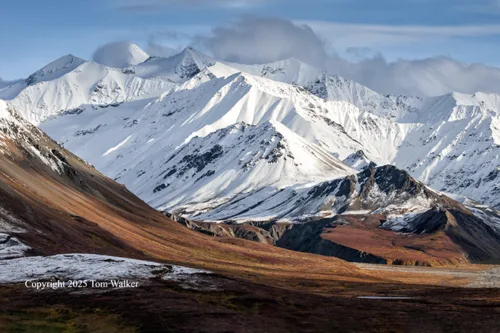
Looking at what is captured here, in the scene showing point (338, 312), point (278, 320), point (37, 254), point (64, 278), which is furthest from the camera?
point (37, 254)

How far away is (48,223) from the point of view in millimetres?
153125

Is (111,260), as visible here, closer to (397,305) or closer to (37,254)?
(37,254)

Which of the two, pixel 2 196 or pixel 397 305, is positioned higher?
pixel 2 196

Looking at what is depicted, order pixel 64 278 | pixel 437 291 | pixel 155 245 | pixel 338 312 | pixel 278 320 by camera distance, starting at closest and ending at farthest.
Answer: pixel 278 320 → pixel 338 312 → pixel 64 278 → pixel 437 291 → pixel 155 245

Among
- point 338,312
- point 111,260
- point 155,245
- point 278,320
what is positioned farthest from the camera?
point 155,245

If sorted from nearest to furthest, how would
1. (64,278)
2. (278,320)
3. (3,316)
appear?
(3,316), (278,320), (64,278)

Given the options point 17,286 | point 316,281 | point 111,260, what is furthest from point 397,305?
point 316,281

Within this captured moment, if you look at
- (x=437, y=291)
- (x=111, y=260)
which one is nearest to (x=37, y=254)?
(x=111, y=260)

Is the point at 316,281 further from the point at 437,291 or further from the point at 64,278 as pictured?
the point at 64,278

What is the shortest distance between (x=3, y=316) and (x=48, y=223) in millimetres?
72989

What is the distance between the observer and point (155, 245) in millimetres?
195500

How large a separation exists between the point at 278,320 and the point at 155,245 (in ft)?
364

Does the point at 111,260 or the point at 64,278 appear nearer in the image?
the point at 64,278

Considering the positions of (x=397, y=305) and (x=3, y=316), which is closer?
(x=3, y=316)
